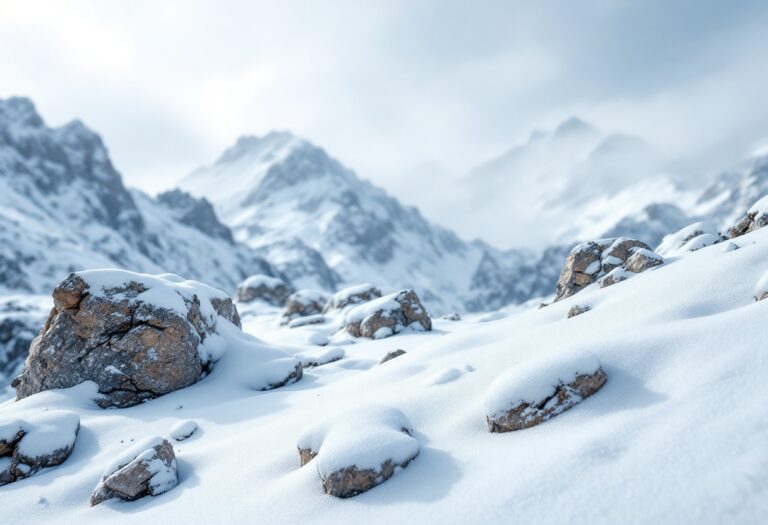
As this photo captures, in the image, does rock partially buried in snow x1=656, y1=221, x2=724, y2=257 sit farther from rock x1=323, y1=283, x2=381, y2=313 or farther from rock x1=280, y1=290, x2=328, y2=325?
rock x1=280, y1=290, x2=328, y2=325

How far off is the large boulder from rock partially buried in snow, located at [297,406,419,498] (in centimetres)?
792

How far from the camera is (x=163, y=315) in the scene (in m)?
13.3

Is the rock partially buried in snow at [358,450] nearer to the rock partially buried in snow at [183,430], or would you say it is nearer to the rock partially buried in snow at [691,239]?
the rock partially buried in snow at [183,430]

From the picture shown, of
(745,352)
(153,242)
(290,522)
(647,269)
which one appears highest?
(153,242)

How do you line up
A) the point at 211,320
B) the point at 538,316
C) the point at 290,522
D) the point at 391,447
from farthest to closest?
the point at 211,320 < the point at 538,316 < the point at 391,447 < the point at 290,522

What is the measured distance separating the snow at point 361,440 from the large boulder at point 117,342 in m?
7.92

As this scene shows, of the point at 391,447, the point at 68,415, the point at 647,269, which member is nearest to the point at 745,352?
the point at 391,447

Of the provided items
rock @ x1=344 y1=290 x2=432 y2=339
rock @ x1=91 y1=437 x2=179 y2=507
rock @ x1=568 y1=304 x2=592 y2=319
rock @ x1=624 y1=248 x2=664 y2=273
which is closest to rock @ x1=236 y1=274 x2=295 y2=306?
rock @ x1=344 y1=290 x2=432 y2=339

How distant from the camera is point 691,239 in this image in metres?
16.2

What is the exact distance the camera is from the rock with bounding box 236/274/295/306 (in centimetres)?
4759

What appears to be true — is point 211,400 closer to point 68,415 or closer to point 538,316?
point 68,415

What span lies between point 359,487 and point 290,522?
91cm

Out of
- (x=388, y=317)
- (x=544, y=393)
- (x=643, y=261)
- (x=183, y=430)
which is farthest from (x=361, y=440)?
(x=388, y=317)

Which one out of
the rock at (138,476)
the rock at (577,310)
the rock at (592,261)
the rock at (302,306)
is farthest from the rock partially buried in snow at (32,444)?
the rock at (302,306)
